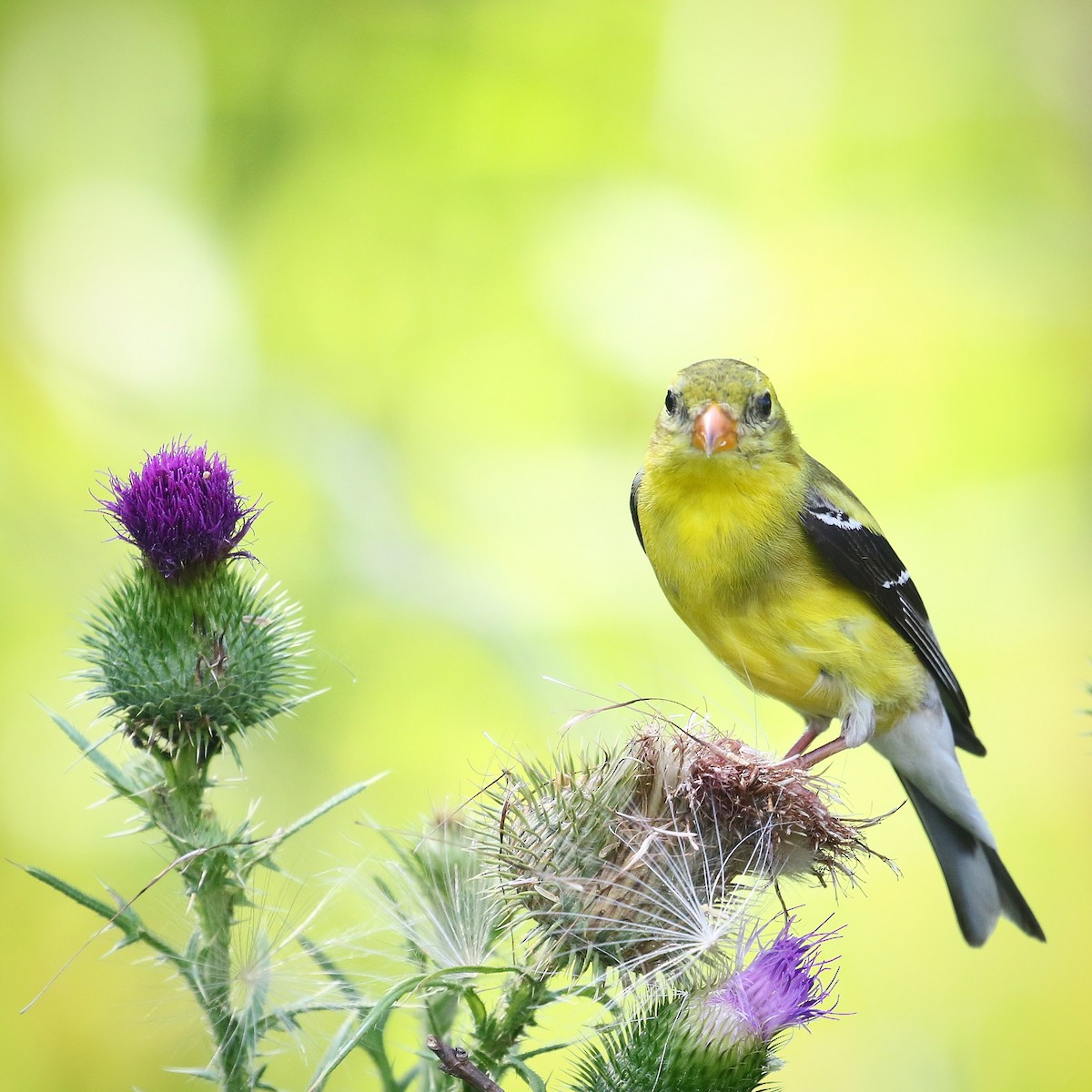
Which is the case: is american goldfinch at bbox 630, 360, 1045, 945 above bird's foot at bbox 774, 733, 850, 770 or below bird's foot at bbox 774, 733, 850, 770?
above

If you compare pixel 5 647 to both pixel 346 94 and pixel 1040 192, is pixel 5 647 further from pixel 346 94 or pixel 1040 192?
pixel 1040 192

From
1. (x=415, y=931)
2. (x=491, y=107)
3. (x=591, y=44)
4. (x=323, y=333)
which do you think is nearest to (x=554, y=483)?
(x=323, y=333)

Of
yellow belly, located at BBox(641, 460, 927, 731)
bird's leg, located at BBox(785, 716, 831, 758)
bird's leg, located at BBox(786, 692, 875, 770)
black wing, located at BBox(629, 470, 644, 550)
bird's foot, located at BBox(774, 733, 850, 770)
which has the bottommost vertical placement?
bird's foot, located at BBox(774, 733, 850, 770)

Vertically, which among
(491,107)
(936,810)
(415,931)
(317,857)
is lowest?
(415,931)

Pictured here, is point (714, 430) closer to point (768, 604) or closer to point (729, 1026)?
point (768, 604)

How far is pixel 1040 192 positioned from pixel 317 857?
14.9ft

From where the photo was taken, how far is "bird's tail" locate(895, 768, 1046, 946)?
3.21 meters

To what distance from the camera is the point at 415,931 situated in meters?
2.02

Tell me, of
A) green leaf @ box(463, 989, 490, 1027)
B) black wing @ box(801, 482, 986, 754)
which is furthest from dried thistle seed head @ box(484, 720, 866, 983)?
black wing @ box(801, 482, 986, 754)

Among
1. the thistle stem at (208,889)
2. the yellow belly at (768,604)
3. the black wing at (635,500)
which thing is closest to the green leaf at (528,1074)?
the thistle stem at (208,889)

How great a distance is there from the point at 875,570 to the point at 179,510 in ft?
5.43

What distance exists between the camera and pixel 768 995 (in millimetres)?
1888

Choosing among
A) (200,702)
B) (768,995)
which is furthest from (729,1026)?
(200,702)

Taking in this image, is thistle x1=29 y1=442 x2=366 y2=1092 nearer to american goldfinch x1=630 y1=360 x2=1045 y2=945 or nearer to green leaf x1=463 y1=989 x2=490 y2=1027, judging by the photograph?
green leaf x1=463 y1=989 x2=490 y2=1027
